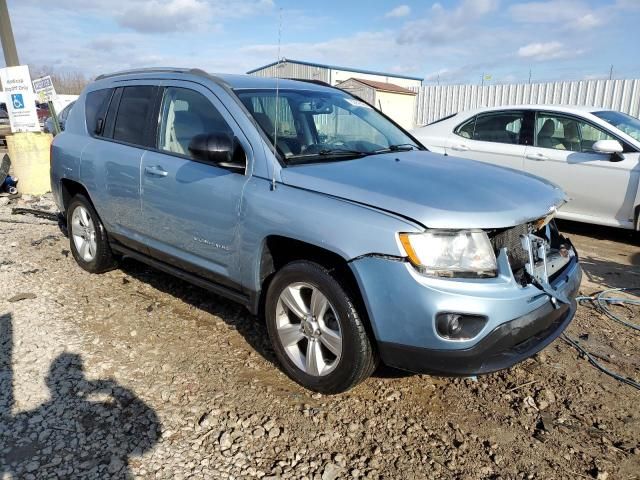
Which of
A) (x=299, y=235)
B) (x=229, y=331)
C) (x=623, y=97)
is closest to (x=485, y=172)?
(x=299, y=235)

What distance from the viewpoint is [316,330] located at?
9.45ft

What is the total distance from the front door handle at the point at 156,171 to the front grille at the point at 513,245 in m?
2.29

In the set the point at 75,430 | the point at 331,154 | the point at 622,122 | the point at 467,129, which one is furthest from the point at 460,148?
the point at 75,430

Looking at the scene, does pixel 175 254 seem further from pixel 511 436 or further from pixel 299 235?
pixel 511 436

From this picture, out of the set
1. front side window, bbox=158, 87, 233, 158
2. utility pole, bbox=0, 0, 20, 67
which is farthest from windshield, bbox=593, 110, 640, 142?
utility pole, bbox=0, 0, 20, 67

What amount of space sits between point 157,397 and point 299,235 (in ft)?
4.18

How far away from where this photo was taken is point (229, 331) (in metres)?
3.81

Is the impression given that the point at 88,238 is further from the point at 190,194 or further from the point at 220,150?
the point at 220,150

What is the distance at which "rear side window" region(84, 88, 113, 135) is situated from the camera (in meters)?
4.57

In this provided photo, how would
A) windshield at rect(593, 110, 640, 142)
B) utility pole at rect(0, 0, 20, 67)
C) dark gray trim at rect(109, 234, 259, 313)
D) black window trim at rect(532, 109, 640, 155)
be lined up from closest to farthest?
dark gray trim at rect(109, 234, 259, 313), black window trim at rect(532, 109, 640, 155), windshield at rect(593, 110, 640, 142), utility pole at rect(0, 0, 20, 67)

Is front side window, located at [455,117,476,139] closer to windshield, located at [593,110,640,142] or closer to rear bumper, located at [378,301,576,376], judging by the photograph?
windshield, located at [593,110,640,142]

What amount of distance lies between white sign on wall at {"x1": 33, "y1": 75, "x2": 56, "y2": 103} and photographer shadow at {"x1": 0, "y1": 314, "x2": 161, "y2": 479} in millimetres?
8846

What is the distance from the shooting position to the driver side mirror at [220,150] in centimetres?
306

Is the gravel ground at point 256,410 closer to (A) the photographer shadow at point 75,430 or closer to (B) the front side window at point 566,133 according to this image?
(A) the photographer shadow at point 75,430
